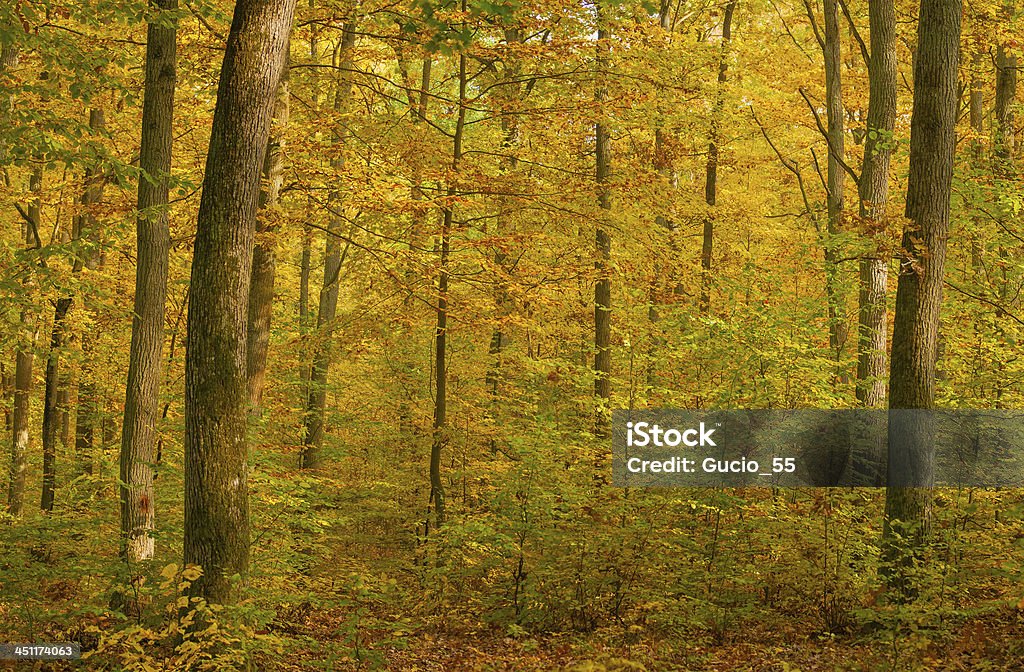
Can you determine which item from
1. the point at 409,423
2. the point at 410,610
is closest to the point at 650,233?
the point at 409,423

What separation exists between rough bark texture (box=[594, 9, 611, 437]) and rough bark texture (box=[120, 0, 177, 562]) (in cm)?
616

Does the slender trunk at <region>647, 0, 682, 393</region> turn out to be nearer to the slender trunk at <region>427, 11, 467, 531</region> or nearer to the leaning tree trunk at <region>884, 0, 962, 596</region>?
the slender trunk at <region>427, 11, 467, 531</region>

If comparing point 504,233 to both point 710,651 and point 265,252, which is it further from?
point 710,651

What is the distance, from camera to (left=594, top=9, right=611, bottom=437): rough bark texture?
1292 centimetres

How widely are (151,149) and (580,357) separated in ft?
40.1

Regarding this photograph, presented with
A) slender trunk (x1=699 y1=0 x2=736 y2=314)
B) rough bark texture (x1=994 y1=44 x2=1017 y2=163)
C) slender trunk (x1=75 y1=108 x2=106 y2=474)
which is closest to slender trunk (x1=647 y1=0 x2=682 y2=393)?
slender trunk (x1=699 y1=0 x2=736 y2=314)

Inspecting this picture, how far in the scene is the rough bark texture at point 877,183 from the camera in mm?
11281

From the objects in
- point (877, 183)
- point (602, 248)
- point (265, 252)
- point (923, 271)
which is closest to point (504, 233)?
point (602, 248)

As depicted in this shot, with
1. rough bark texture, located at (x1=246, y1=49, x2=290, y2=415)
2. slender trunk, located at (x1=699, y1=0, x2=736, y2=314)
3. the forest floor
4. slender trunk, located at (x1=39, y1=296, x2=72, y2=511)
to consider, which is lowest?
the forest floor

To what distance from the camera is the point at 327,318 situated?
59.3 ft

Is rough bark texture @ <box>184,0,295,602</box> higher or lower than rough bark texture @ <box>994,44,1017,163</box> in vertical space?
lower

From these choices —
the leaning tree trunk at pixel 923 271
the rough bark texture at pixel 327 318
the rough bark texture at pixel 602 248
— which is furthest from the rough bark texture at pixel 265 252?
the leaning tree trunk at pixel 923 271

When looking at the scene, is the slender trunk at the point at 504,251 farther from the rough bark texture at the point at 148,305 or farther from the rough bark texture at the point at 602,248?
the rough bark texture at the point at 148,305

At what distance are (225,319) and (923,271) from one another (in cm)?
663
